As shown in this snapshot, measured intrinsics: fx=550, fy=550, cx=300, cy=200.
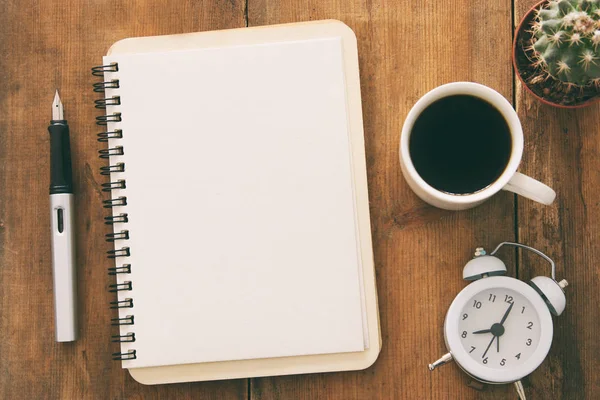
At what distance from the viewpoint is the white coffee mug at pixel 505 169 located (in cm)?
60

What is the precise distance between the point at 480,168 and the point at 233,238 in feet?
1.01

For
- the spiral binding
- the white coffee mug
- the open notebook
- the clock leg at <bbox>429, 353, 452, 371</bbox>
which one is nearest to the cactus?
the white coffee mug

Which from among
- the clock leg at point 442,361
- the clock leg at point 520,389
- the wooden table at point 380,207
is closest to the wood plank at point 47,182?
the wooden table at point 380,207

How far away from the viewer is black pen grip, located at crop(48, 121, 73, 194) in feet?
2.33

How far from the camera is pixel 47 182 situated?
0.73m

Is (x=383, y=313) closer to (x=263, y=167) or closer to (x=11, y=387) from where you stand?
(x=263, y=167)

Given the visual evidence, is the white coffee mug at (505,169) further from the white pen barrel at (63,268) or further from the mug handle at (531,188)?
the white pen barrel at (63,268)

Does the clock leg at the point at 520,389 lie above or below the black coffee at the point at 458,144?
below

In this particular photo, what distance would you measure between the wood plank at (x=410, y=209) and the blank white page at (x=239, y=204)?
1.8 inches

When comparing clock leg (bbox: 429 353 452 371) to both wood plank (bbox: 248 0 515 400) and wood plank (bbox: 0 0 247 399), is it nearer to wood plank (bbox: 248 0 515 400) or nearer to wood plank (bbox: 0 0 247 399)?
wood plank (bbox: 248 0 515 400)

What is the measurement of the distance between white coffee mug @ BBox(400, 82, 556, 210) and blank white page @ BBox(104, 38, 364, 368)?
0.34ft

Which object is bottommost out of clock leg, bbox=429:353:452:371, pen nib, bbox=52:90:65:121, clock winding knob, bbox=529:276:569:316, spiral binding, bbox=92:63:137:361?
clock leg, bbox=429:353:452:371

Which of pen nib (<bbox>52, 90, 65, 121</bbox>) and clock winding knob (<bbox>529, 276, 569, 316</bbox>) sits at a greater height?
pen nib (<bbox>52, 90, 65, 121</bbox>)

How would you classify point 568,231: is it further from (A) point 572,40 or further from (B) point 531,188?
(A) point 572,40
